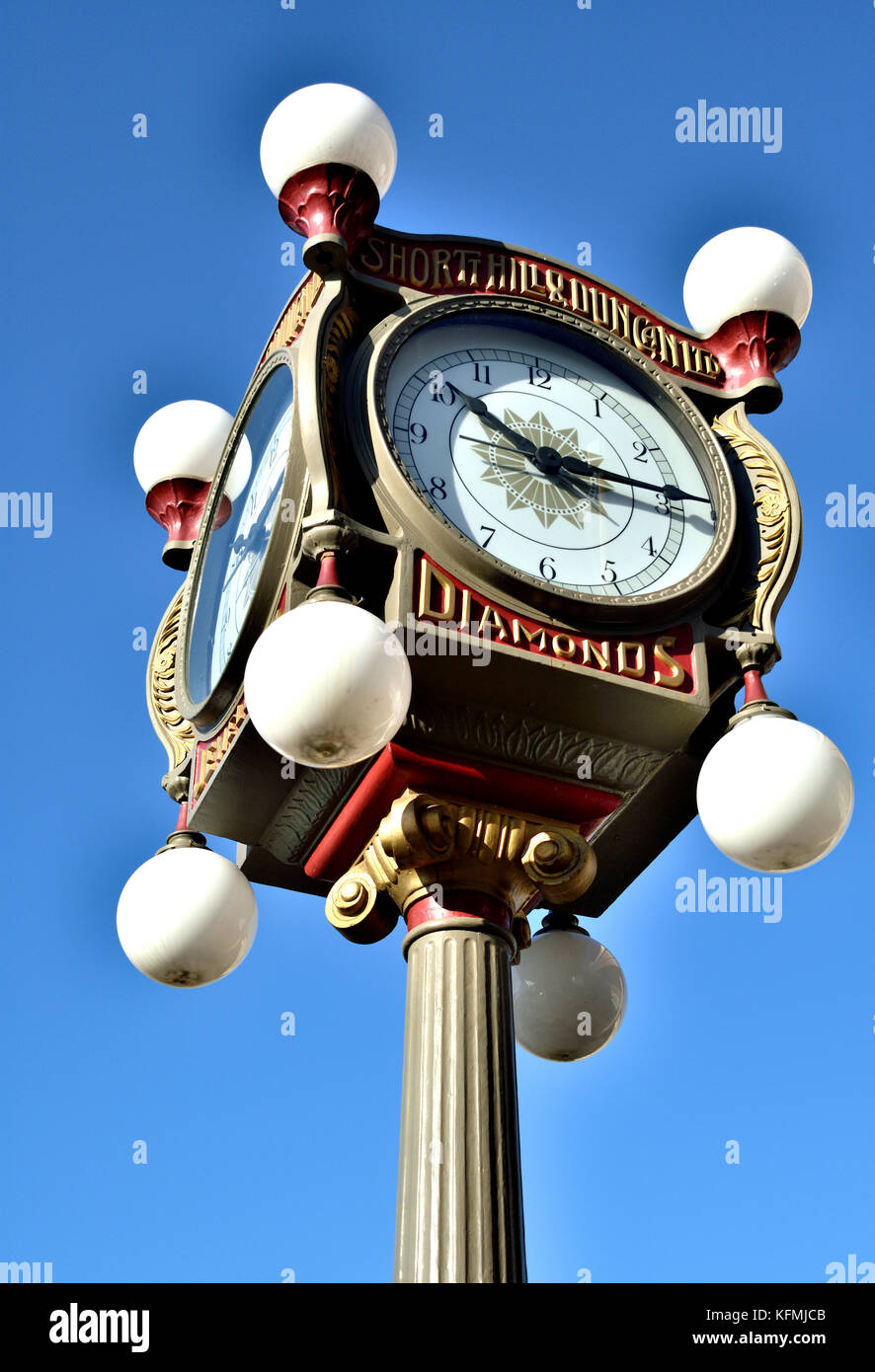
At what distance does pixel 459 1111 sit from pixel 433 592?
1750mm

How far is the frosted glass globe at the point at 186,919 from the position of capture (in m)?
6.68

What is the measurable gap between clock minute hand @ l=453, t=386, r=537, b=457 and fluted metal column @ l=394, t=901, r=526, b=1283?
1.82 metres

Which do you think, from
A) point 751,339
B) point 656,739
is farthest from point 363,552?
point 751,339

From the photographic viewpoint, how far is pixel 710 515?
23.5 feet

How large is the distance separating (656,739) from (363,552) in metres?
1.28

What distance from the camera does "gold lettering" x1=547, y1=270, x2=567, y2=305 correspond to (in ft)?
25.1

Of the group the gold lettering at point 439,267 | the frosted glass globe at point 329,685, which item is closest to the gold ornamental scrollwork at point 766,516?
the gold lettering at point 439,267

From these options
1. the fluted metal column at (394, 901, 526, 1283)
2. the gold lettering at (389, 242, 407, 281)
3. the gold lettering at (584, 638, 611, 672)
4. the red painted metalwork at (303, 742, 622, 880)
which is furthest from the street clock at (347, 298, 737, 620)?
the fluted metal column at (394, 901, 526, 1283)

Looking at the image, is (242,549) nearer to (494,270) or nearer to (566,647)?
(494,270)

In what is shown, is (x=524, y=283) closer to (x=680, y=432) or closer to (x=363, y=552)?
(x=680, y=432)

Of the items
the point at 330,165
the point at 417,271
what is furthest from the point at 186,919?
the point at 330,165

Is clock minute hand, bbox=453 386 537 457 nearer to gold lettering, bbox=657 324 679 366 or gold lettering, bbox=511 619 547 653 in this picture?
gold lettering, bbox=511 619 547 653
